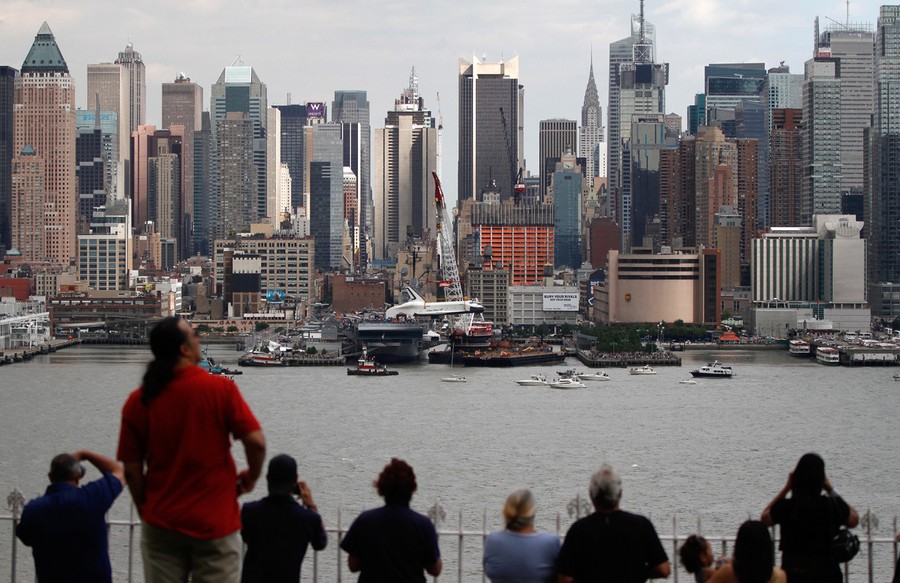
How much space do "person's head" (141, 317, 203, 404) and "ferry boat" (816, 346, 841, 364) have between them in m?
48.6

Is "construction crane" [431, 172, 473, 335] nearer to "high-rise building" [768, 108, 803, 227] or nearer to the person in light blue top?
"high-rise building" [768, 108, 803, 227]

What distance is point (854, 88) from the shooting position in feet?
350

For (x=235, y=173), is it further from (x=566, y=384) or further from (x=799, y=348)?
(x=566, y=384)

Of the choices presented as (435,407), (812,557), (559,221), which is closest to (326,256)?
(559,221)

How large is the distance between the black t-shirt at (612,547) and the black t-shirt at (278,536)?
75cm

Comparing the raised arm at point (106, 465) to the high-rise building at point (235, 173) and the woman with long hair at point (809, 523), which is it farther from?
the high-rise building at point (235, 173)

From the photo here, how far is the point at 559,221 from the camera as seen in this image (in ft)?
407

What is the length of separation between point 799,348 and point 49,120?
67.8 meters

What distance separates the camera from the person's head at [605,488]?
440 centimetres

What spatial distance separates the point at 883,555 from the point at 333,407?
1801 centimetres

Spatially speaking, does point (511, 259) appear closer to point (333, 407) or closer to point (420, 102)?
point (420, 102)

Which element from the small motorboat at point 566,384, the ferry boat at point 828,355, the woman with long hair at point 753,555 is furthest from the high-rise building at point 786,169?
the woman with long hair at point 753,555

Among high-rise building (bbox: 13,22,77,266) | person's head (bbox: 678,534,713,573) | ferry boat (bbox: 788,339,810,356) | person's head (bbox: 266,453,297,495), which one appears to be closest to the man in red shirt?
person's head (bbox: 266,453,297,495)

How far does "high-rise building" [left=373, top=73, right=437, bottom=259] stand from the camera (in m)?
132
